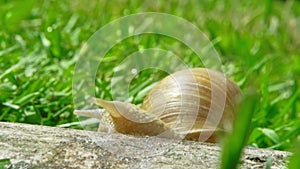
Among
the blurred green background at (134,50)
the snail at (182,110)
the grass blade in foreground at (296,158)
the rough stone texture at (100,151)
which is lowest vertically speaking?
the grass blade in foreground at (296,158)

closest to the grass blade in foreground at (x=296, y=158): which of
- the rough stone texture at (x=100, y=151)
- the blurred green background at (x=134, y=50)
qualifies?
the rough stone texture at (x=100, y=151)

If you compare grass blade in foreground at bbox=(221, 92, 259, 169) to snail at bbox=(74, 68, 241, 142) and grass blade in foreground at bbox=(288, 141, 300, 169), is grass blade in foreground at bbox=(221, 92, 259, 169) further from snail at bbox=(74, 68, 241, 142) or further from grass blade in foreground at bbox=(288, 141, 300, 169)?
snail at bbox=(74, 68, 241, 142)

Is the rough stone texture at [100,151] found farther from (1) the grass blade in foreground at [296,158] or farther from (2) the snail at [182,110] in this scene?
(1) the grass blade in foreground at [296,158]

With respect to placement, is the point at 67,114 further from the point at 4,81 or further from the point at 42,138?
the point at 42,138

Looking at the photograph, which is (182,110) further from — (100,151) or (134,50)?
(134,50)

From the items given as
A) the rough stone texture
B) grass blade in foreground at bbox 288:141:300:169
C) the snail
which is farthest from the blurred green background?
grass blade in foreground at bbox 288:141:300:169

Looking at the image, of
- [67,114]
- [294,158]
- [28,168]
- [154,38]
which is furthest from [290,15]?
[294,158]
